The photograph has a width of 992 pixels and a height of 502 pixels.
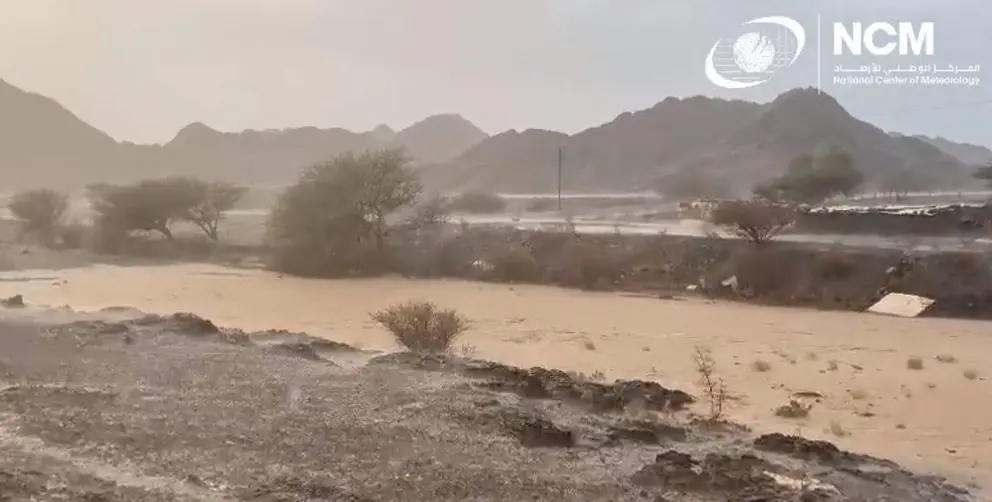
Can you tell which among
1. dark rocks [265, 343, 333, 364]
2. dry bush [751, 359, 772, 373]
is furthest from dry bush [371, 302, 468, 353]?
dry bush [751, 359, 772, 373]

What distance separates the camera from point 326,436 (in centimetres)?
888

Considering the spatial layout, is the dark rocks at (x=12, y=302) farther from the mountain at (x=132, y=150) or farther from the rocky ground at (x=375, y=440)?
the mountain at (x=132, y=150)

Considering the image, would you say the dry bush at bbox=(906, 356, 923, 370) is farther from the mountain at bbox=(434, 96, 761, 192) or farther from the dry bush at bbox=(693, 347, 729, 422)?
the mountain at bbox=(434, 96, 761, 192)

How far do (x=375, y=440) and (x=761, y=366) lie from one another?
31.6 ft

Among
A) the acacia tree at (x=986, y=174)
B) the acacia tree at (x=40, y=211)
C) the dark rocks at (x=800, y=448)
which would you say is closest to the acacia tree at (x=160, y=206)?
the acacia tree at (x=40, y=211)

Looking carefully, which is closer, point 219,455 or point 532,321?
point 219,455

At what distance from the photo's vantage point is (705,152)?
81.2 m

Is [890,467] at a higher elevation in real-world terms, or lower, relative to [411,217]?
lower

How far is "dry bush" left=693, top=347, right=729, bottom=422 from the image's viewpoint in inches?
479

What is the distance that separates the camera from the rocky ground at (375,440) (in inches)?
295

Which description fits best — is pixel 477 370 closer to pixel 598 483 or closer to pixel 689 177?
pixel 598 483

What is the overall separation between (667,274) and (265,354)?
1948cm

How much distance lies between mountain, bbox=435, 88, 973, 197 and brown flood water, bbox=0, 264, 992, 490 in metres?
30.7

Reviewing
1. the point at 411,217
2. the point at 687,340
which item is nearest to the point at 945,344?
the point at 687,340
